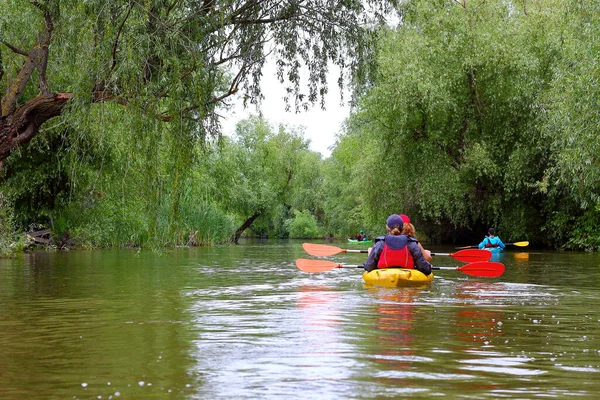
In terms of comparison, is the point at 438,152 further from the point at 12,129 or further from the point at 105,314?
the point at 105,314

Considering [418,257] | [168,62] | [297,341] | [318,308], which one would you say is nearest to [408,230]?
[418,257]

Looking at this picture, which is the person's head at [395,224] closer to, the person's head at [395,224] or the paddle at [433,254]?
the person's head at [395,224]

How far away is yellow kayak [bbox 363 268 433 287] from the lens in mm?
9789

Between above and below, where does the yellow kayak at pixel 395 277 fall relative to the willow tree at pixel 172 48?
below

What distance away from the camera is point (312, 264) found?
464 inches

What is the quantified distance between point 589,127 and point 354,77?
6765mm

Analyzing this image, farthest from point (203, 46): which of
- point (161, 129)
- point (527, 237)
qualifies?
point (527, 237)

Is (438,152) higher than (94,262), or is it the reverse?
(438,152)

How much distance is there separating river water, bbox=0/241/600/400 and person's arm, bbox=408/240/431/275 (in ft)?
1.03

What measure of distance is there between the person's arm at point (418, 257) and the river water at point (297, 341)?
32 cm

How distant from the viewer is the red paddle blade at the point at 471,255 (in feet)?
42.0

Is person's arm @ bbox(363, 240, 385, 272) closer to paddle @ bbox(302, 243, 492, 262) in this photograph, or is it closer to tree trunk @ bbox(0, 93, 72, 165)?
paddle @ bbox(302, 243, 492, 262)

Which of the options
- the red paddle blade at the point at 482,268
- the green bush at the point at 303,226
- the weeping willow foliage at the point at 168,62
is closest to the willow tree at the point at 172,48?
the weeping willow foliage at the point at 168,62

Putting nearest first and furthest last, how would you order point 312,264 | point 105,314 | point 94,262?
point 105,314
point 312,264
point 94,262
